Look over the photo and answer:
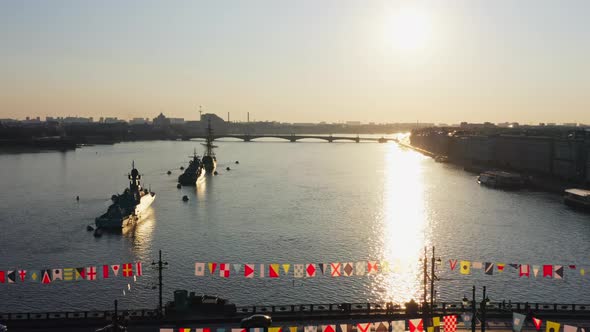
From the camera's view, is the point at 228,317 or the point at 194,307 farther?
the point at 194,307

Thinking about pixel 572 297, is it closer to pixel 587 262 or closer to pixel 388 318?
pixel 587 262

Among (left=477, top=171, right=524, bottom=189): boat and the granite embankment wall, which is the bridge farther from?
(left=477, top=171, right=524, bottom=189): boat

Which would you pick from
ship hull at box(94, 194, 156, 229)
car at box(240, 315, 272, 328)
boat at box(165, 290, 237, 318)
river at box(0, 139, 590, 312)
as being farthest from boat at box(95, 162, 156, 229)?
car at box(240, 315, 272, 328)

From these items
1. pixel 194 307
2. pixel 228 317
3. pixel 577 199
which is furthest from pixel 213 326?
A: pixel 577 199

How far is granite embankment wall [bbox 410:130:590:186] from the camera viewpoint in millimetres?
112312

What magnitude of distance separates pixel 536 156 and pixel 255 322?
385 ft

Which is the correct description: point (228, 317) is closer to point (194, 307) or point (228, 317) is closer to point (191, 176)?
point (194, 307)

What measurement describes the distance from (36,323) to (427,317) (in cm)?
2384

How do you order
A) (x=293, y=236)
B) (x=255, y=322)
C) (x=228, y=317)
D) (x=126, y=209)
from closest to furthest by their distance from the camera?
1. (x=255, y=322)
2. (x=228, y=317)
3. (x=293, y=236)
4. (x=126, y=209)

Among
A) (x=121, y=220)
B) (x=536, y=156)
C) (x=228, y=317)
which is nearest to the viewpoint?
(x=228, y=317)

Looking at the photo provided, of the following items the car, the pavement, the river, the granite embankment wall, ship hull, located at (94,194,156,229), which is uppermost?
the granite embankment wall

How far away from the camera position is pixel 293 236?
71750 millimetres

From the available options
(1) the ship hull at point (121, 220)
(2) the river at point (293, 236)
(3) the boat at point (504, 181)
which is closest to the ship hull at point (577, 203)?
(2) the river at point (293, 236)

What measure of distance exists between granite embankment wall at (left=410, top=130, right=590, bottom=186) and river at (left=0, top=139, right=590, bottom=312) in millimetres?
11119
